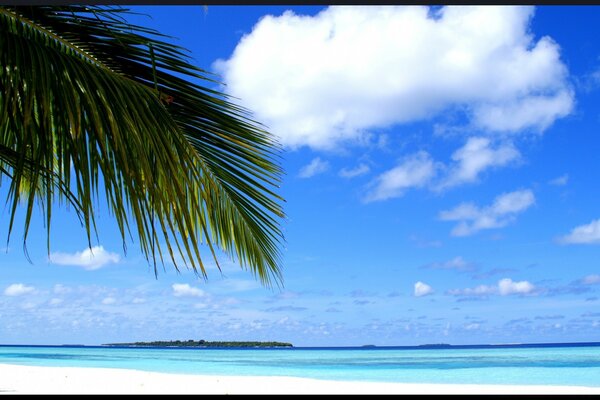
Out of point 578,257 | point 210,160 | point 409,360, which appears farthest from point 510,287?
point 210,160

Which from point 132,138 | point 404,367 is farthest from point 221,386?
point 132,138

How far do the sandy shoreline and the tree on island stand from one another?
833 cm

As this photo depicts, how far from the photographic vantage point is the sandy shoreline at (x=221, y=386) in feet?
33.4

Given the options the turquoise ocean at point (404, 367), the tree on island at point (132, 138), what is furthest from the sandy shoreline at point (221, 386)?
the tree on island at point (132, 138)

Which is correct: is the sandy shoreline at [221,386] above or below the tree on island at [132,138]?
below

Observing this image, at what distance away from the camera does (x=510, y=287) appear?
23.3 m

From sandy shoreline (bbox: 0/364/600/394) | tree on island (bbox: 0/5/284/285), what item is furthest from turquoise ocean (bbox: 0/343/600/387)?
tree on island (bbox: 0/5/284/285)

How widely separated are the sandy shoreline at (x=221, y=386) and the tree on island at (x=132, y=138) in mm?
8327

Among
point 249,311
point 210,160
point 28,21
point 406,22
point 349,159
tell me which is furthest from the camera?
point 349,159

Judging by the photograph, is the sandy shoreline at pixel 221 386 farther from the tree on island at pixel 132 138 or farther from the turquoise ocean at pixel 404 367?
the tree on island at pixel 132 138

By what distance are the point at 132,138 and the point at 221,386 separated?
1186cm
